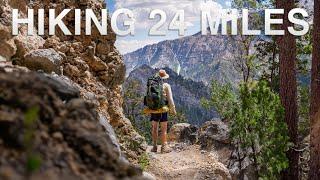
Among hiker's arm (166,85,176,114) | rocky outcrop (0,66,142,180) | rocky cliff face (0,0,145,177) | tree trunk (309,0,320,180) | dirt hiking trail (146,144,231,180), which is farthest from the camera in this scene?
hiker's arm (166,85,176,114)

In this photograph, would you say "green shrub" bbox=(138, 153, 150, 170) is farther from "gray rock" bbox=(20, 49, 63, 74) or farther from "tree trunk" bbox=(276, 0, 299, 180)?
"gray rock" bbox=(20, 49, 63, 74)

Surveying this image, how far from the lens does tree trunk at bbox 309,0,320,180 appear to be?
1170cm

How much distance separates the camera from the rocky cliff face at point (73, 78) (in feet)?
7.26

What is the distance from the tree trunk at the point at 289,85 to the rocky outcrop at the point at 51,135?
10.3 metres

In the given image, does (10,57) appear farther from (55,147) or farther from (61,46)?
(55,147)

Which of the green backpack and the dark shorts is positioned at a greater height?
the green backpack

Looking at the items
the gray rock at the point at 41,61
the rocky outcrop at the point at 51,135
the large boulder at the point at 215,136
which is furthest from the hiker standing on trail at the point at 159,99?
the rocky outcrop at the point at 51,135

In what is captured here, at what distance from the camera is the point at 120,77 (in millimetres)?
13148

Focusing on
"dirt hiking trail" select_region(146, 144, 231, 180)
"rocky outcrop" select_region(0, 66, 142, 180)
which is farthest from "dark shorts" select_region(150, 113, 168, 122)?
"rocky outcrop" select_region(0, 66, 142, 180)

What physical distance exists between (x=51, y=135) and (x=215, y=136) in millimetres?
13351

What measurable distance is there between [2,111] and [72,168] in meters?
0.37

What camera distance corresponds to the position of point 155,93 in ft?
39.0

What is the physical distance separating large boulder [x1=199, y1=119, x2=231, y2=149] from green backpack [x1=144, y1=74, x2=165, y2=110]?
325 centimetres

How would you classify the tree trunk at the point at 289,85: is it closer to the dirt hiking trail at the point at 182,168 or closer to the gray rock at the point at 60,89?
the dirt hiking trail at the point at 182,168
